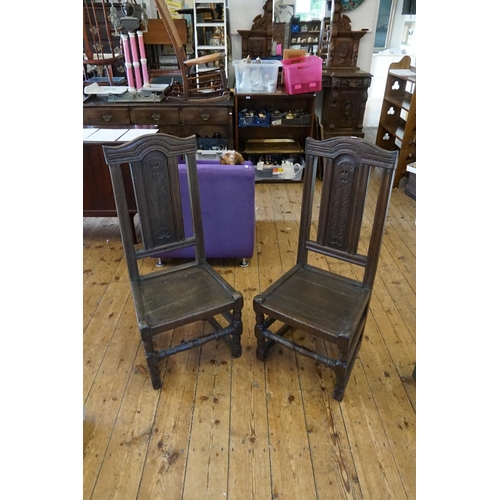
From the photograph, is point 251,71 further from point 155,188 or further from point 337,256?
point 337,256

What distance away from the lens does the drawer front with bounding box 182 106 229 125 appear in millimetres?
3254

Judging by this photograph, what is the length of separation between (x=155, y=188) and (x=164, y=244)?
27 cm

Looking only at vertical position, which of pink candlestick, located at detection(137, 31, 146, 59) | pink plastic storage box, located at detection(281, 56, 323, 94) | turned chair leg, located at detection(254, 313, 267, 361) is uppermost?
pink candlestick, located at detection(137, 31, 146, 59)

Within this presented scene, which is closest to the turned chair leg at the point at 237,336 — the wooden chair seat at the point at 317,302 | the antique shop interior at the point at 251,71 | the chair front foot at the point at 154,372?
the wooden chair seat at the point at 317,302

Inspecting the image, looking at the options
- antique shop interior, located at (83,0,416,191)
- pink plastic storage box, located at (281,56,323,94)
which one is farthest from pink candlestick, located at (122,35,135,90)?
pink plastic storage box, located at (281,56,323,94)

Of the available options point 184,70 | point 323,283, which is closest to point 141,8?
point 184,70

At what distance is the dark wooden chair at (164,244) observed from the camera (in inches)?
59.7

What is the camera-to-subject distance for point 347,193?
1.53 m

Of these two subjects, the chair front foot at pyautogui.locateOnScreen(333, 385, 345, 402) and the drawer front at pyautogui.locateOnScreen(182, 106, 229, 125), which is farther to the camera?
the drawer front at pyautogui.locateOnScreen(182, 106, 229, 125)

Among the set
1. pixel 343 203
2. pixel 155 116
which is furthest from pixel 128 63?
pixel 343 203

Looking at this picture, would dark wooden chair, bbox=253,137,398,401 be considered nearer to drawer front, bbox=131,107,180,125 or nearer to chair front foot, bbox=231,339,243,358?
chair front foot, bbox=231,339,243,358

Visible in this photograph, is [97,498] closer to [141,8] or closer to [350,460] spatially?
[350,460]

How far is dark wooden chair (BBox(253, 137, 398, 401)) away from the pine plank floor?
0.50 ft

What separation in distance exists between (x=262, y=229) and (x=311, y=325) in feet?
5.24
